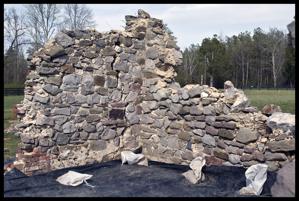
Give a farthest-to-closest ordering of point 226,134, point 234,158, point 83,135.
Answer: point 83,135, point 226,134, point 234,158

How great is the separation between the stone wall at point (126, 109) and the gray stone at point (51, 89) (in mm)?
16

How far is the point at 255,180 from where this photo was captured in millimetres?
5379

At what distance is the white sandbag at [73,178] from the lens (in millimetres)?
5937

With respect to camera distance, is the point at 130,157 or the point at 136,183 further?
the point at 130,157

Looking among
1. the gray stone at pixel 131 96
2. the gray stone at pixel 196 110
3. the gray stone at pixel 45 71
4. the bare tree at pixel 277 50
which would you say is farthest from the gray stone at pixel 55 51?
the bare tree at pixel 277 50

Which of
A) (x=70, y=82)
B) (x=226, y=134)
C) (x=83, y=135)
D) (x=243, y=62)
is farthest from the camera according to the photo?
(x=243, y=62)

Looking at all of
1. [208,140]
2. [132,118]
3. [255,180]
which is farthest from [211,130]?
[132,118]

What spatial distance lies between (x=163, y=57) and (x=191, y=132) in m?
1.61

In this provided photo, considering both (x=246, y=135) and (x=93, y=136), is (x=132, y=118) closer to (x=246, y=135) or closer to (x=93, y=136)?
(x=93, y=136)

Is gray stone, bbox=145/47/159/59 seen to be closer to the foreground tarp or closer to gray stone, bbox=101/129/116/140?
gray stone, bbox=101/129/116/140

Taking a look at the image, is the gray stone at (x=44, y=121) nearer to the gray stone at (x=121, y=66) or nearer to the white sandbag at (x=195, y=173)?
the gray stone at (x=121, y=66)

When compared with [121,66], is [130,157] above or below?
below

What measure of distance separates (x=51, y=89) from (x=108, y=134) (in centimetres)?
135

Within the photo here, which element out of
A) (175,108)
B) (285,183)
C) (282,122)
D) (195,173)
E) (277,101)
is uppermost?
(175,108)
